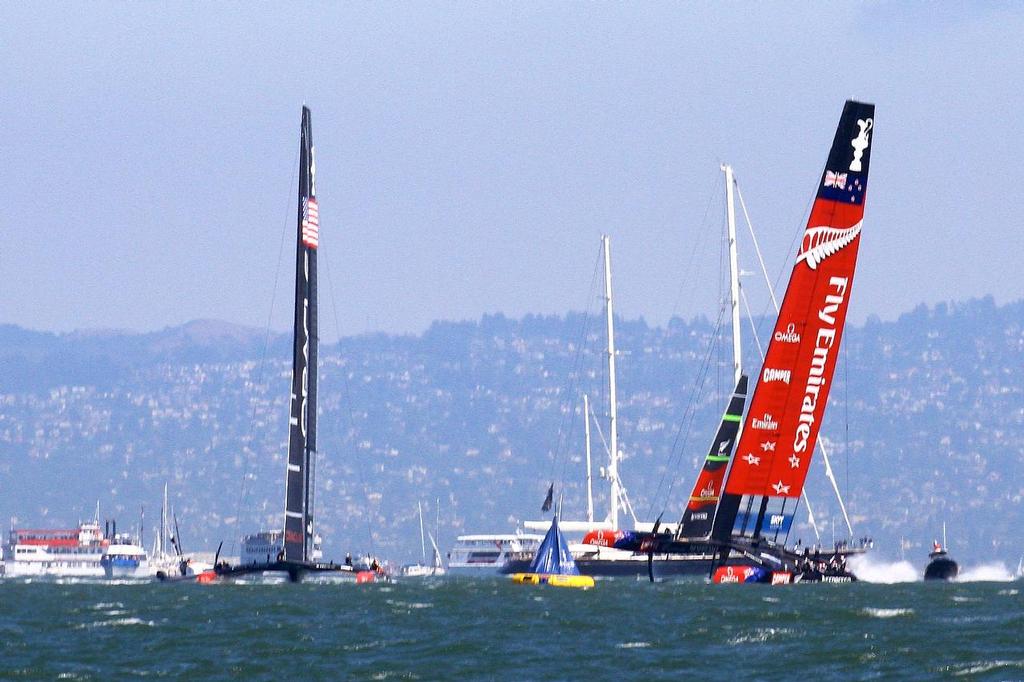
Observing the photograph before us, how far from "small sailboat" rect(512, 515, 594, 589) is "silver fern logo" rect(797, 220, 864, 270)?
549 inches

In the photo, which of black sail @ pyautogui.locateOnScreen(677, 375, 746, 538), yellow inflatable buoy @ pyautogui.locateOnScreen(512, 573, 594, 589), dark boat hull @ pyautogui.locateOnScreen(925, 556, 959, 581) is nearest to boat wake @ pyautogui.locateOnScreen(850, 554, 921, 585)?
dark boat hull @ pyautogui.locateOnScreen(925, 556, 959, 581)

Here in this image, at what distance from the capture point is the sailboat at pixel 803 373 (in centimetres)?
7362

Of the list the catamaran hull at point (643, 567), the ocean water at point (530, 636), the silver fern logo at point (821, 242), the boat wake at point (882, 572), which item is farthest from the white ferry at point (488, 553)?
the ocean water at point (530, 636)

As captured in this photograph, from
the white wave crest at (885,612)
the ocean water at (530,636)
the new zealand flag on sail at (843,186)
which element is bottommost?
the ocean water at (530,636)

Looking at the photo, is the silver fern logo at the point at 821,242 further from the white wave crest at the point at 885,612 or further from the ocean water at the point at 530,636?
the white wave crest at the point at 885,612

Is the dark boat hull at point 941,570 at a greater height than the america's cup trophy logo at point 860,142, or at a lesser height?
lesser

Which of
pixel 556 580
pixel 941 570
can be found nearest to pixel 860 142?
pixel 556 580

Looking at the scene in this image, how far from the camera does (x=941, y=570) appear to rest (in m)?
85.9

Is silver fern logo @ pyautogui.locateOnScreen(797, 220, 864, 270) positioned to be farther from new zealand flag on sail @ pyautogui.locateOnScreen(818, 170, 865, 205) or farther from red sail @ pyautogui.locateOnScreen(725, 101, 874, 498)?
new zealand flag on sail @ pyautogui.locateOnScreen(818, 170, 865, 205)

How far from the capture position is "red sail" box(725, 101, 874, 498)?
7356cm

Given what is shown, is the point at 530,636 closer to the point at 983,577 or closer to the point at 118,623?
the point at 118,623

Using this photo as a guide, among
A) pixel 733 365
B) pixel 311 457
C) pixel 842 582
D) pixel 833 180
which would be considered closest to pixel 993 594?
pixel 842 582

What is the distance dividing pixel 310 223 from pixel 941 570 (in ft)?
88.9

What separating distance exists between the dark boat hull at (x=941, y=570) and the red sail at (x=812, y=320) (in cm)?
1204
